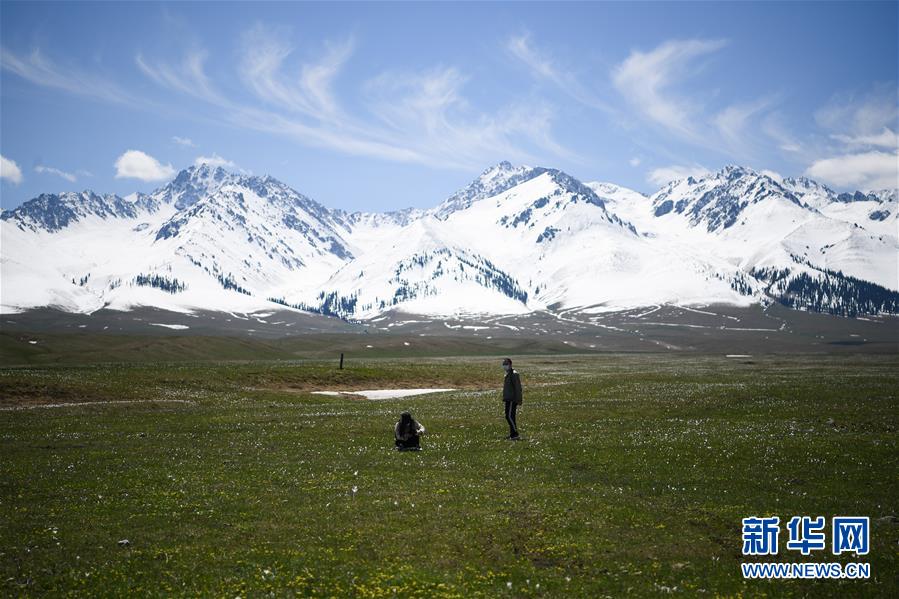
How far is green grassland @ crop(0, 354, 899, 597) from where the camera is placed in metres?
14.9

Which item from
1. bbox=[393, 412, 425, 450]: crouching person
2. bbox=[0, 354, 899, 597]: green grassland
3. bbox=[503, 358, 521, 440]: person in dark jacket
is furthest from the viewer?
bbox=[503, 358, 521, 440]: person in dark jacket

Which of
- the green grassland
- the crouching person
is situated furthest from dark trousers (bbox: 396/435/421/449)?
the green grassland

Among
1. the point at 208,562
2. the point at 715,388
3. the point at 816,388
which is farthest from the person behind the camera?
the point at 715,388

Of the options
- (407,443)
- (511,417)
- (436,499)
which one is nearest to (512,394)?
(511,417)

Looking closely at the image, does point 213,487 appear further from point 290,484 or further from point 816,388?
point 816,388

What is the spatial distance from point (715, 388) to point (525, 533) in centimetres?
4456

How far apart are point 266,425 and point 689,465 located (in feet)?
81.8

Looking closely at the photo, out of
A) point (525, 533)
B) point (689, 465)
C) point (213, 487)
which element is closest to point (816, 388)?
point (689, 465)

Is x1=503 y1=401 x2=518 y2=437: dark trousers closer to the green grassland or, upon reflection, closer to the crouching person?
the green grassland

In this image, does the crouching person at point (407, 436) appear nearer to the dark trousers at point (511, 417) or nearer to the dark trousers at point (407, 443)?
the dark trousers at point (407, 443)

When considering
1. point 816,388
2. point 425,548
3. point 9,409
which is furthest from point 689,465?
point 9,409

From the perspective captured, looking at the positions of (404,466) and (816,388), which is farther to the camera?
(816,388)

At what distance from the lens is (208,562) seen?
15727 millimetres

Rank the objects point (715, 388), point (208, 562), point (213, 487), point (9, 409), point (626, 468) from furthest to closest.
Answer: point (715, 388)
point (9, 409)
point (626, 468)
point (213, 487)
point (208, 562)
